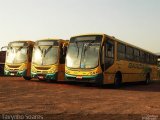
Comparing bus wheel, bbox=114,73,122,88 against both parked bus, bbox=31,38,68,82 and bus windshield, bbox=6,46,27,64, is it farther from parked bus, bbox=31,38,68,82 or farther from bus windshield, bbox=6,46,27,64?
bus windshield, bbox=6,46,27,64

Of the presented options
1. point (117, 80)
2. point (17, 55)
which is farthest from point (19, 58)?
point (117, 80)

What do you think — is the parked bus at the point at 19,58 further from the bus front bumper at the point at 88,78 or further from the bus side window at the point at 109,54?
the bus side window at the point at 109,54

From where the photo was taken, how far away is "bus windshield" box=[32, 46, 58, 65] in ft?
65.2

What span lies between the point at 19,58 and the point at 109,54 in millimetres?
7173

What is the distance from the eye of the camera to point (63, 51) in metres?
20.1

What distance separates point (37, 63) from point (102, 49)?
5.22 meters

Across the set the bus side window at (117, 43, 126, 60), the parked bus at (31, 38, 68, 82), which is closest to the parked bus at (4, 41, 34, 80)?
the parked bus at (31, 38, 68, 82)

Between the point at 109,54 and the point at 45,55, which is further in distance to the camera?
the point at 45,55

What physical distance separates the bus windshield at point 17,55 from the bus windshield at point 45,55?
146 centimetres

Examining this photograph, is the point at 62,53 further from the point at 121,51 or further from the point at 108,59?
the point at 108,59

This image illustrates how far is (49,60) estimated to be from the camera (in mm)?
19922

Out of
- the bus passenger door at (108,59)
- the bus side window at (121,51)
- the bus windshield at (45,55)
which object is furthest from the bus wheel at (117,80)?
the bus windshield at (45,55)

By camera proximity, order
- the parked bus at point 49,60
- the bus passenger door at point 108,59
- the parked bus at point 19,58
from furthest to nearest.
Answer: the parked bus at point 19,58
the parked bus at point 49,60
the bus passenger door at point 108,59

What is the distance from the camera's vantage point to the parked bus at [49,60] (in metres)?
19.7
